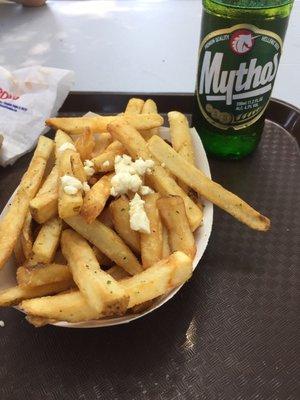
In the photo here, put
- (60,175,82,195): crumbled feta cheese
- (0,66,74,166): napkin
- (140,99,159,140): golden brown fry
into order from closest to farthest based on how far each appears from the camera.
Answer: (60,175,82,195): crumbled feta cheese
(140,99,159,140): golden brown fry
(0,66,74,166): napkin

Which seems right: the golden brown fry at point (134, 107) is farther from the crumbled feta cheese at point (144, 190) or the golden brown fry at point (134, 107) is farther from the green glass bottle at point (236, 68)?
the crumbled feta cheese at point (144, 190)

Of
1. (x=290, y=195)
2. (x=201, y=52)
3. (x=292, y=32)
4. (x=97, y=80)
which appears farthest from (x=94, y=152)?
(x=292, y=32)

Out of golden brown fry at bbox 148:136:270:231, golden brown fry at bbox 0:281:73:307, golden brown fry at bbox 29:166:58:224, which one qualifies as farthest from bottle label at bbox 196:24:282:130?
golden brown fry at bbox 0:281:73:307

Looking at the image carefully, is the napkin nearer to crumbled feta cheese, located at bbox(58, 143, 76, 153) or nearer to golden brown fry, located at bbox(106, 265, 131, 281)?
crumbled feta cheese, located at bbox(58, 143, 76, 153)

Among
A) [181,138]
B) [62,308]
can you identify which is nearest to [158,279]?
[62,308]

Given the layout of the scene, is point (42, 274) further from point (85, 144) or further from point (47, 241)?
point (85, 144)

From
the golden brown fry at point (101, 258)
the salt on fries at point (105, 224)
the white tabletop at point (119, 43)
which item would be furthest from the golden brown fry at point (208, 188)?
the white tabletop at point (119, 43)
